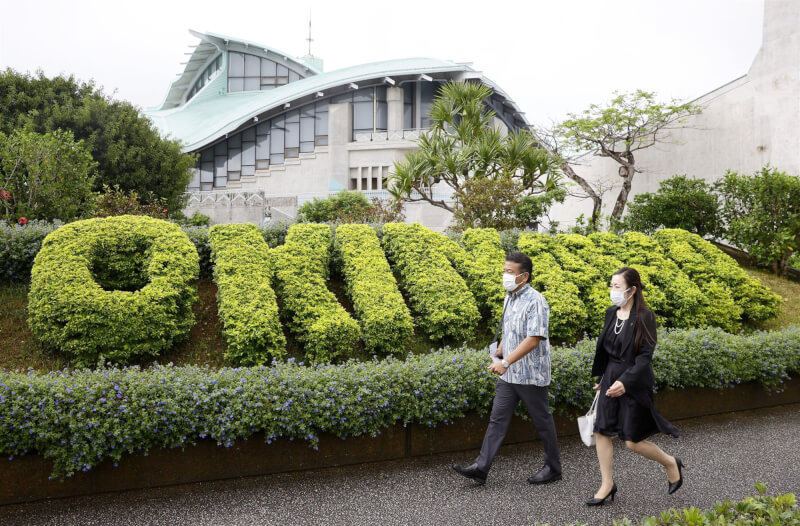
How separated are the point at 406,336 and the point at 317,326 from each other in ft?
3.29

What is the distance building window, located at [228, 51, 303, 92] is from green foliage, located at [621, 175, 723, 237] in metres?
33.6

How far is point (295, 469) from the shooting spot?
467cm

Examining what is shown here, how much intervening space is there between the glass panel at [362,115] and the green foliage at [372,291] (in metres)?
24.5

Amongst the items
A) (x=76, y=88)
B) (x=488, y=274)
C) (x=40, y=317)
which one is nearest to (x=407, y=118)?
(x=76, y=88)

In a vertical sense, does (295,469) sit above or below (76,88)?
below

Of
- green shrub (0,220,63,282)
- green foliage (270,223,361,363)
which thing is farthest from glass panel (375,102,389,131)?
green shrub (0,220,63,282)

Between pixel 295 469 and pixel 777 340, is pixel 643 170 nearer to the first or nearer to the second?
pixel 777 340

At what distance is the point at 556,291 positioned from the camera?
7441mm

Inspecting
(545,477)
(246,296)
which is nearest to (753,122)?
(545,477)

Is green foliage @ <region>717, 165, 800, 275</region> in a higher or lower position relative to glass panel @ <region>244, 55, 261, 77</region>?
lower

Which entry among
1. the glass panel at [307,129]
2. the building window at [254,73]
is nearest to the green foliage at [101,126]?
the glass panel at [307,129]

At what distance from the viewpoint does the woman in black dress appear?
13.2 ft

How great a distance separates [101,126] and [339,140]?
41.5ft

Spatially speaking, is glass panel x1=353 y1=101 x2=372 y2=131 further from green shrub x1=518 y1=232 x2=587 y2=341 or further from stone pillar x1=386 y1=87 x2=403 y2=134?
green shrub x1=518 y1=232 x2=587 y2=341
